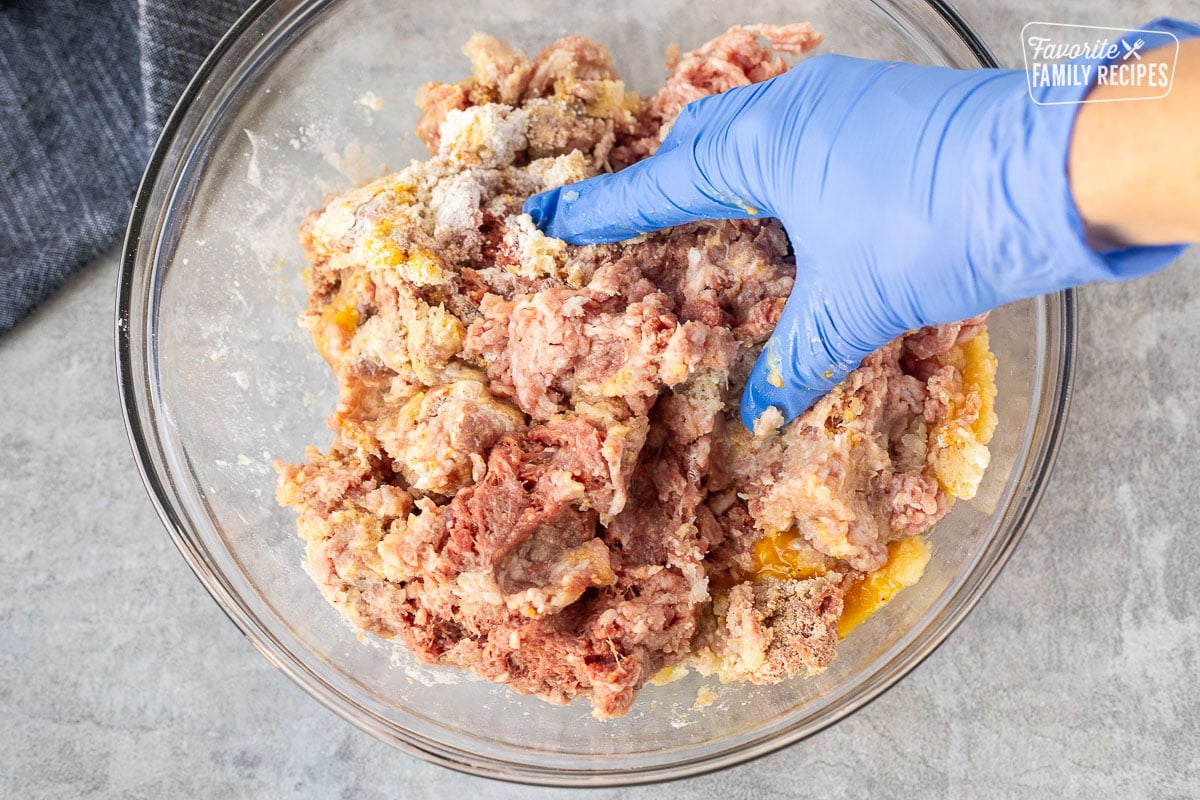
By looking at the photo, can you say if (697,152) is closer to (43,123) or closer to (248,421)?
(248,421)

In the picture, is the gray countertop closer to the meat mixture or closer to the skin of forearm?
the meat mixture

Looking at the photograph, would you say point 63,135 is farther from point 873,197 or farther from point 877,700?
point 877,700

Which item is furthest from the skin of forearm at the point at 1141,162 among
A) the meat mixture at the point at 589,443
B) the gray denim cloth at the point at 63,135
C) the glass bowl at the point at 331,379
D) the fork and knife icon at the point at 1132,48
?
the gray denim cloth at the point at 63,135

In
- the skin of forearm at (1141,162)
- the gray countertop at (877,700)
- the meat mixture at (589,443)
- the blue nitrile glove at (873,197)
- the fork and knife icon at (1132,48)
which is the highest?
the fork and knife icon at (1132,48)

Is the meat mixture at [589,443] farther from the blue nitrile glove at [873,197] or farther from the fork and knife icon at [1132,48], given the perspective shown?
the fork and knife icon at [1132,48]

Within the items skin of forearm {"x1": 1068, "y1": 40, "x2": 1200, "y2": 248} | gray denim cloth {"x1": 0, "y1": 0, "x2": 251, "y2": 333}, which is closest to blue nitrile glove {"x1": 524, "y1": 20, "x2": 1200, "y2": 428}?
skin of forearm {"x1": 1068, "y1": 40, "x2": 1200, "y2": 248}

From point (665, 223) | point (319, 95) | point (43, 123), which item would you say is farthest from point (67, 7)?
point (665, 223)
